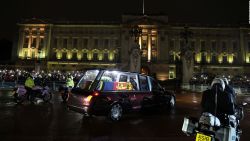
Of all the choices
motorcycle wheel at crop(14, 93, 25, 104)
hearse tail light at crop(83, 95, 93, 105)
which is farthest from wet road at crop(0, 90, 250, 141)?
motorcycle wheel at crop(14, 93, 25, 104)

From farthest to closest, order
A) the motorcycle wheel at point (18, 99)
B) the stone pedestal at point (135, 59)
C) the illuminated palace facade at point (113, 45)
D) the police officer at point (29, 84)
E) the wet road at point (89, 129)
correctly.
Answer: the illuminated palace facade at point (113, 45), the stone pedestal at point (135, 59), the police officer at point (29, 84), the motorcycle wheel at point (18, 99), the wet road at point (89, 129)

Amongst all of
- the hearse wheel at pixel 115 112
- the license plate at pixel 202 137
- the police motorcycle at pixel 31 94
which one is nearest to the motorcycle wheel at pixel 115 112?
the hearse wheel at pixel 115 112

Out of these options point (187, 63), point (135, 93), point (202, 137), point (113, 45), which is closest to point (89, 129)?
point (135, 93)

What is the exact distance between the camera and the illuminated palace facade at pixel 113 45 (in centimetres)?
7869

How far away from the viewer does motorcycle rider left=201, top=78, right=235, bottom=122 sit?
473cm

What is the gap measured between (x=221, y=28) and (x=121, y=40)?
34.1 metres

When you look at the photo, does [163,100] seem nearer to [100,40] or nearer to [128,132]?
[128,132]

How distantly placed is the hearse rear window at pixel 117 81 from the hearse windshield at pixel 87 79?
1.32 ft

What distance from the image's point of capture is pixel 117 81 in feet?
31.6

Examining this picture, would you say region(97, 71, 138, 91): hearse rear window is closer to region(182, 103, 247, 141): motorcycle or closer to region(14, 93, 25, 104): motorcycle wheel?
region(182, 103, 247, 141): motorcycle

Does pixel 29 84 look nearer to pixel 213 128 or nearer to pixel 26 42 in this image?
pixel 213 128

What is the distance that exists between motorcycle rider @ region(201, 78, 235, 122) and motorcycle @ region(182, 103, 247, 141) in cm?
12

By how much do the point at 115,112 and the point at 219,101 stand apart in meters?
5.22

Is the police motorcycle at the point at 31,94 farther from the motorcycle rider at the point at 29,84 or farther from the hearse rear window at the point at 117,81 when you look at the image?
the hearse rear window at the point at 117,81
